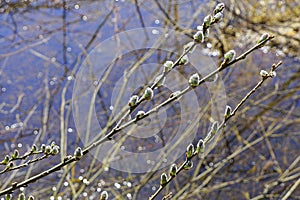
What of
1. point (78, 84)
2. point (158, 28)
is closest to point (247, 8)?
point (158, 28)

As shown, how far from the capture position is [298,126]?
181 cm

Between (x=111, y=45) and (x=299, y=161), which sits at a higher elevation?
(x=111, y=45)

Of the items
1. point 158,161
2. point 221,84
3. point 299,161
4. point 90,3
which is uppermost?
point 90,3

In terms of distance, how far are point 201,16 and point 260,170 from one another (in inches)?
30.3

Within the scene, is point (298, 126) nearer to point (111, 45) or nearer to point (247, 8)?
point (247, 8)

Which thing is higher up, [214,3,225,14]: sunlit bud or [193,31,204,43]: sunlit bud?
[214,3,225,14]: sunlit bud

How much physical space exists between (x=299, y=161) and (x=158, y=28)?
0.81 meters

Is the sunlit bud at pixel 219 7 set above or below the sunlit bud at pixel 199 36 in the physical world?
above

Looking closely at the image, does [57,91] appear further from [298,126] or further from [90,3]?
[298,126]

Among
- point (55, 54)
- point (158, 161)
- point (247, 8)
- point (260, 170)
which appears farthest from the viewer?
point (247, 8)

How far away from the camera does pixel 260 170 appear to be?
1642 mm

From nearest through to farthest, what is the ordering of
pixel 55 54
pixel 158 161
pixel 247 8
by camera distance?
pixel 158 161 < pixel 55 54 < pixel 247 8

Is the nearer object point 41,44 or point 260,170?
point 260,170

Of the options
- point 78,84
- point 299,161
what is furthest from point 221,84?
point 78,84
